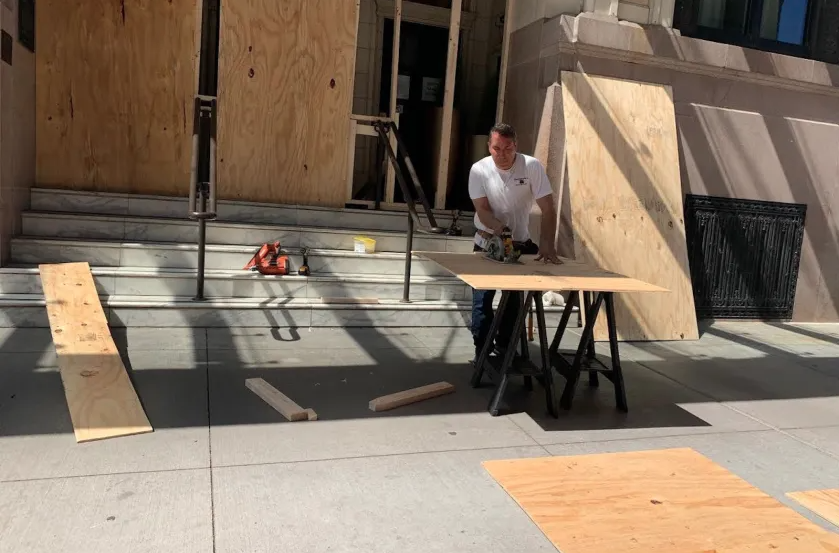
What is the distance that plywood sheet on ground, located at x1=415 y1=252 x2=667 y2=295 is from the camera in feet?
12.0

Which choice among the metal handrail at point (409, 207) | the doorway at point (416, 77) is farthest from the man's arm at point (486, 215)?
the doorway at point (416, 77)

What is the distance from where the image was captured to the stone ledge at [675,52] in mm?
6352

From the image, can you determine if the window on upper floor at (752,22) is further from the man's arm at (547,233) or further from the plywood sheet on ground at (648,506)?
the plywood sheet on ground at (648,506)

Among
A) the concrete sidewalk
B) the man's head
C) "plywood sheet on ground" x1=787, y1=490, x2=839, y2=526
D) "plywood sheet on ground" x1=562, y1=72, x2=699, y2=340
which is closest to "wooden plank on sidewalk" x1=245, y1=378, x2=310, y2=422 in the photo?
the concrete sidewalk

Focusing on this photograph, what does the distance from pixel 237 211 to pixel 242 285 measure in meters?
1.23

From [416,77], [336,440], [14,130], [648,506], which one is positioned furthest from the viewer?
[416,77]

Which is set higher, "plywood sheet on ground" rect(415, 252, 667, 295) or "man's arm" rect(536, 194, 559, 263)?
"man's arm" rect(536, 194, 559, 263)

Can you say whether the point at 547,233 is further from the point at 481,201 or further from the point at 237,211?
the point at 237,211

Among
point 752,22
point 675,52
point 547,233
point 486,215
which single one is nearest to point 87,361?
point 486,215

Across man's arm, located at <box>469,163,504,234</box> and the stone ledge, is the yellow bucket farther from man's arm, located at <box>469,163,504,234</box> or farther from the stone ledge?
the stone ledge

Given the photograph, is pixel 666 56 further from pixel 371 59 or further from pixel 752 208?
pixel 371 59

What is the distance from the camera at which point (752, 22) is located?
23.5ft

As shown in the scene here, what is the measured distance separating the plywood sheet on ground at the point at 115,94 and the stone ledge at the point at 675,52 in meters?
3.56

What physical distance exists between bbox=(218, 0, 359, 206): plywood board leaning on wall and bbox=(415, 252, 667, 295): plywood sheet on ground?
3.03m
